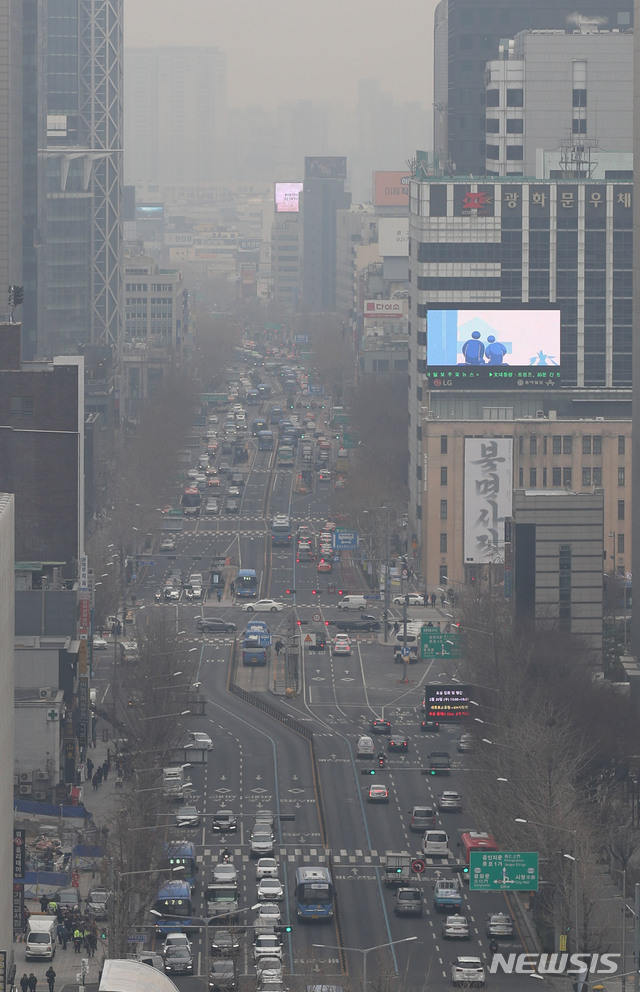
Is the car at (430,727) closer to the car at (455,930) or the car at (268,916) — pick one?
the car at (268,916)

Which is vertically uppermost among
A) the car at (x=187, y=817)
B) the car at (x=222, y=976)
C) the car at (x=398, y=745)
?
the car at (x=222, y=976)

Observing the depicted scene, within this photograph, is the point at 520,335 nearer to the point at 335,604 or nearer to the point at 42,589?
the point at 335,604

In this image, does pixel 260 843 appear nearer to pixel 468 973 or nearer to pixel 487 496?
pixel 468 973

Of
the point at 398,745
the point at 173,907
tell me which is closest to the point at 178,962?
the point at 173,907

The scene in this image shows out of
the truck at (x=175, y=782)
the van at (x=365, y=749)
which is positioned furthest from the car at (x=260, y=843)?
the van at (x=365, y=749)

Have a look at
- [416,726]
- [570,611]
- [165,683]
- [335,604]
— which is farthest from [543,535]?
[335,604]

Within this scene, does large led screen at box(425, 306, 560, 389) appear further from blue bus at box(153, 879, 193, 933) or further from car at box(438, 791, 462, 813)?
blue bus at box(153, 879, 193, 933)

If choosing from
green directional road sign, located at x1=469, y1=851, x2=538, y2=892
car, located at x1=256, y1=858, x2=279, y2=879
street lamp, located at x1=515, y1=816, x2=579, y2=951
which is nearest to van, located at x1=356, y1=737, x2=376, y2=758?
car, located at x1=256, y1=858, x2=279, y2=879
